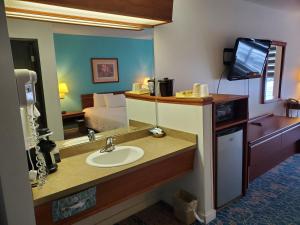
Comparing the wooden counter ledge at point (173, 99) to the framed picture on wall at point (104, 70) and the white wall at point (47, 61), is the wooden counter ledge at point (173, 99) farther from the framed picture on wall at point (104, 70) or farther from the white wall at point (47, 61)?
the white wall at point (47, 61)

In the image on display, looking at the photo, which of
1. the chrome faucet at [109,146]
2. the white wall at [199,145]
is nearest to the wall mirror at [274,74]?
the white wall at [199,145]

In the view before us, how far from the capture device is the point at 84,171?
149 cm

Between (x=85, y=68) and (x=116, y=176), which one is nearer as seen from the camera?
(x=116, y=176)

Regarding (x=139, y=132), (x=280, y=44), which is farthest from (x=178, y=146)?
(x=280, y=44)

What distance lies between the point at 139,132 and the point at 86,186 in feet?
3.09

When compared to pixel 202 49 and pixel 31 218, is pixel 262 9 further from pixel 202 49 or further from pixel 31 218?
pixel 31 218

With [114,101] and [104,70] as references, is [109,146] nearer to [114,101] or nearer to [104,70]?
[114,101]

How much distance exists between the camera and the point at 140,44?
2.16m

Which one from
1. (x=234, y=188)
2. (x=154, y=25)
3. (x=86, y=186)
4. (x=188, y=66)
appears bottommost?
(x=234, y=188)

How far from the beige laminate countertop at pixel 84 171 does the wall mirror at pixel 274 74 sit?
2486 millimetres

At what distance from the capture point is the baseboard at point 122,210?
199 cm

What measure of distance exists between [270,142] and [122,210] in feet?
6.75

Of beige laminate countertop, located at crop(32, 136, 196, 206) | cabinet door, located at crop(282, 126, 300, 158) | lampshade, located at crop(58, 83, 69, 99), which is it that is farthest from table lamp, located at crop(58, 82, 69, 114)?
cabinet door, located at crop(282, 126, 300, 158)

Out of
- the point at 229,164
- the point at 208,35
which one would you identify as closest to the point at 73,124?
the point at 229,164
